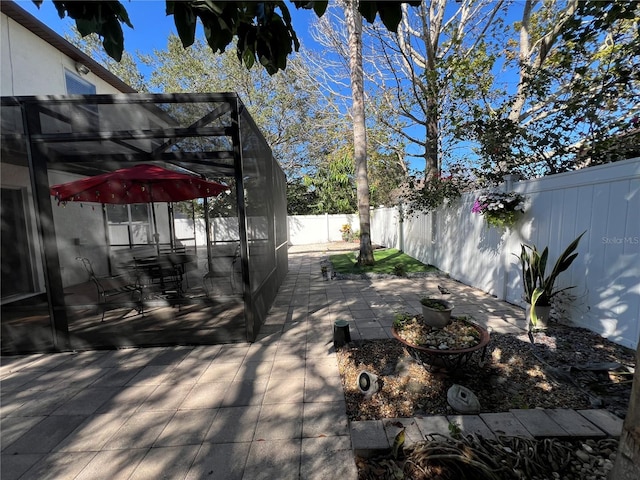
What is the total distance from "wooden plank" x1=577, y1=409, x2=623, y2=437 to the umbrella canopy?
548 cm

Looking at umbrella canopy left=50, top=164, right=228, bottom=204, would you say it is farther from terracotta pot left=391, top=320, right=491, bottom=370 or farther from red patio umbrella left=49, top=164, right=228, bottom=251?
terracotta pot left=391, top=320, right=491, bottom=370

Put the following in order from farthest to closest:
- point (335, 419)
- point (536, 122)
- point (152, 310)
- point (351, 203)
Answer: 1. point (351, 203)
2. point (536, 122)
3. point (152, 310)
4. point (335, 419)

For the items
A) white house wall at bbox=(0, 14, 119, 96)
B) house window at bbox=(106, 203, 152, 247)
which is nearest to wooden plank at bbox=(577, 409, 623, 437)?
white house wall at bbox=(0, 14, 119, 96)

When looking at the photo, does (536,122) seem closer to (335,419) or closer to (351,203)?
(335,419)

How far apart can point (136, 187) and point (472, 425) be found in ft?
18.5

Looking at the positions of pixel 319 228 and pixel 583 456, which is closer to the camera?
pixel 583 456

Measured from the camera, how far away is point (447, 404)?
94.7 inches

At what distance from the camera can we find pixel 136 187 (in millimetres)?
4855

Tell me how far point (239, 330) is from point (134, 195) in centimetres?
320

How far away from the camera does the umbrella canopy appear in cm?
427

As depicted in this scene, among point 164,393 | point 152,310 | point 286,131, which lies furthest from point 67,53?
point 286,131

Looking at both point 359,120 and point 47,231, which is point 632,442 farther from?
point 359,120

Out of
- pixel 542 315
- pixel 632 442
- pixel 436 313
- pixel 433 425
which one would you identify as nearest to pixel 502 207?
pixel 542 315

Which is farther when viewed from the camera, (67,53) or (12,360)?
(67,53)
